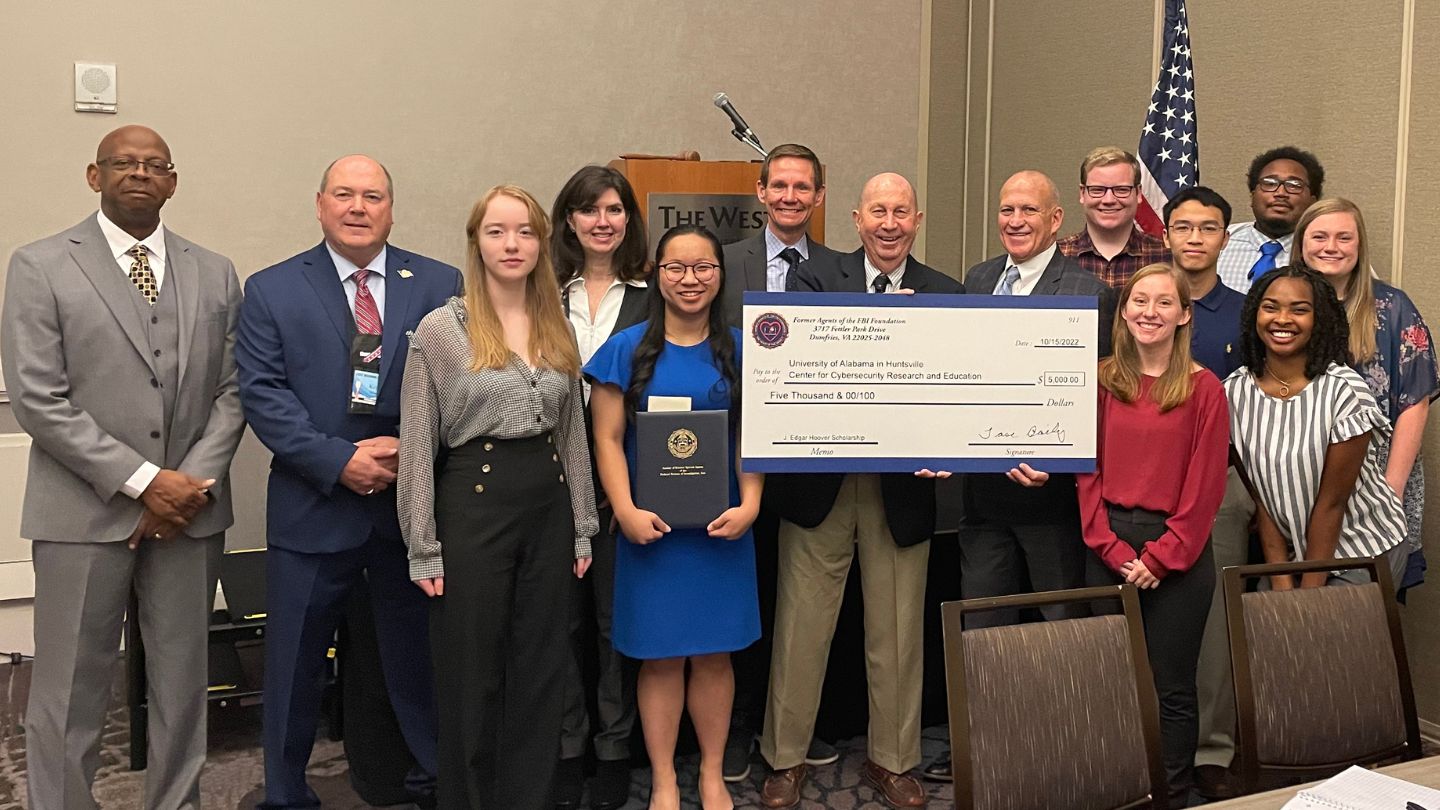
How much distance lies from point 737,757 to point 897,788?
0.46 metres

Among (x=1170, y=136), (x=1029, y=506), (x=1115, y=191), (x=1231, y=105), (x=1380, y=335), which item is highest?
(x=1231, y=105)

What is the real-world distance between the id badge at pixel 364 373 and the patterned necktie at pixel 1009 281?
1679mm

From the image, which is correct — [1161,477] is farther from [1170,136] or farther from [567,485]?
[1170,136]

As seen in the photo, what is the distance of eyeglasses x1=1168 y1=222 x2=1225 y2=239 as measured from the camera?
3143 mm

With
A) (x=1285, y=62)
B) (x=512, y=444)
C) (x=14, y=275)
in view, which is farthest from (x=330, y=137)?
(x=1285, y=62)

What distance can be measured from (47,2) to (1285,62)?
4573 millimetres

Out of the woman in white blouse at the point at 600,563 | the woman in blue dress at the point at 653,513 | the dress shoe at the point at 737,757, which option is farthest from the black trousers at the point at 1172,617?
the woman in white blouse at the point at 600,563

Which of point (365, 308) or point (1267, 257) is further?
point (1267, 257)

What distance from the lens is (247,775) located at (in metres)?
3.28

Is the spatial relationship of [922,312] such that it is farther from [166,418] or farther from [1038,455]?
[166,418]

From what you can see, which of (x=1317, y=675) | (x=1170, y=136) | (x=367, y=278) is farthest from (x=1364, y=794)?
(x=1170, y=136)

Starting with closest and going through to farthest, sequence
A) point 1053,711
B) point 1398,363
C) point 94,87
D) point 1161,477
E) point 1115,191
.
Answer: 1. point 1053,711
2. point 1161,477
3. point 1398,363
4. point 1115,191
5. point 94,87

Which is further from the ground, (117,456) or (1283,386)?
(1283,386)

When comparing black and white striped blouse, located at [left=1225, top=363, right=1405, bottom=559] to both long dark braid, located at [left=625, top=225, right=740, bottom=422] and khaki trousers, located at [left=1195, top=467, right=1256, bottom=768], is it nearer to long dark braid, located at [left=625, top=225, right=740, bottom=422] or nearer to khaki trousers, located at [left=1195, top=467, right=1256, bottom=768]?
khaki trousers, located at [left=1195, top=467, right=1256, bottom=768]
